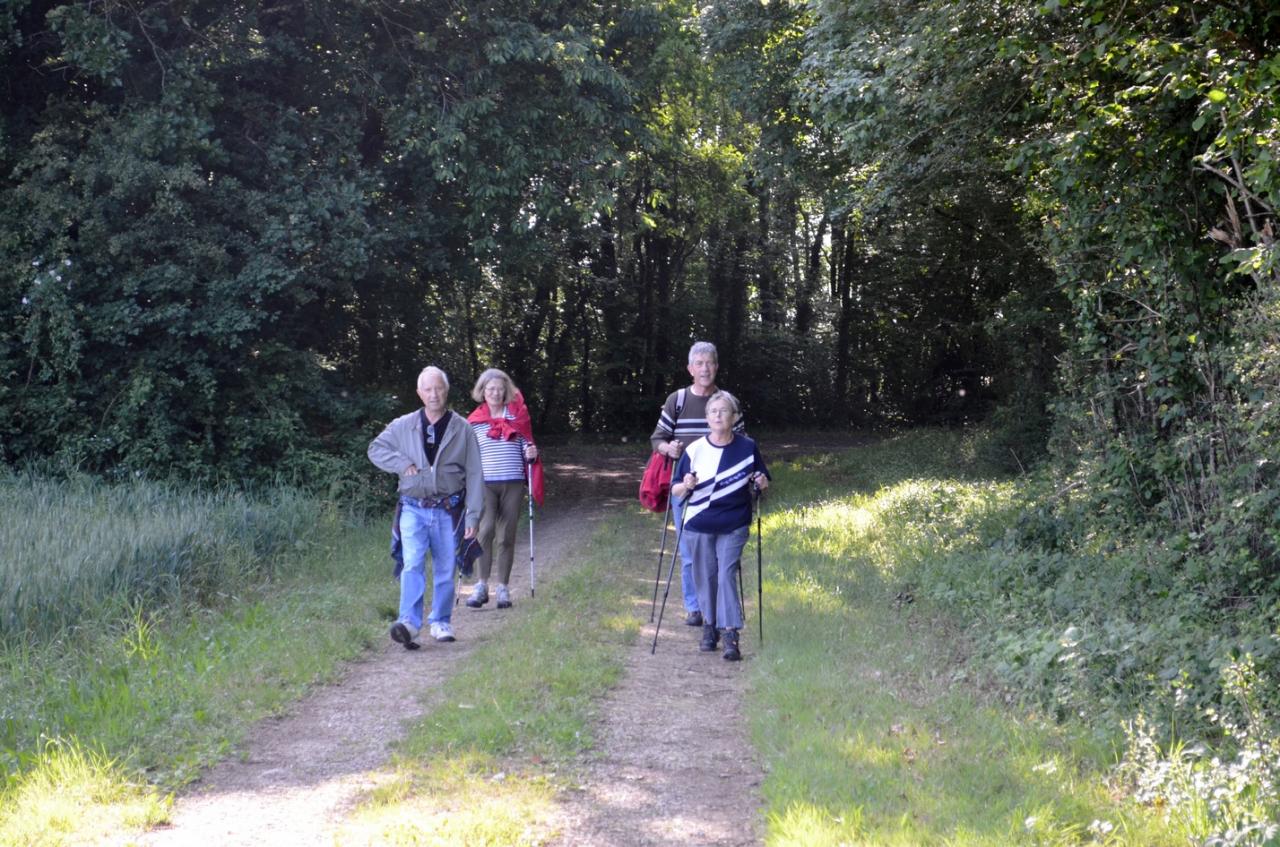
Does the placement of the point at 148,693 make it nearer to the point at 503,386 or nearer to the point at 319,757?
the point at 319,757

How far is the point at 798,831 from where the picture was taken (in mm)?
4805

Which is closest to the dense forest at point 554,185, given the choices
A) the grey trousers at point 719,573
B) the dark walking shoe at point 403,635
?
the grey trousers at point 719,573

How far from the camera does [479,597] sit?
403 inches

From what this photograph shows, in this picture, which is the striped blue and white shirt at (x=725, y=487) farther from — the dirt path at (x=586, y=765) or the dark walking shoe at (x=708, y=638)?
the dirt path at (x=586, y=765)

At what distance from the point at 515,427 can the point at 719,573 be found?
9.05ft

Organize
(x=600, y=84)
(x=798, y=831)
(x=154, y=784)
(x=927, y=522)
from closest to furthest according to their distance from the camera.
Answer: (x=798, y=831) → (x=154, y=784) → (x=927, y=522) → (x=600, y=84)

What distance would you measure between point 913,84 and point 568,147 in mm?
7003

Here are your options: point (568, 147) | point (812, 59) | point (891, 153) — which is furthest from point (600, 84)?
point (891, 153)

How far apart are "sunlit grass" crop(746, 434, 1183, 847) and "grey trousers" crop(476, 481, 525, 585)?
2322 mm

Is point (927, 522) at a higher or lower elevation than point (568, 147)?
lower

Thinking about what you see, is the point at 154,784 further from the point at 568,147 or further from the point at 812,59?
the point at 568,147

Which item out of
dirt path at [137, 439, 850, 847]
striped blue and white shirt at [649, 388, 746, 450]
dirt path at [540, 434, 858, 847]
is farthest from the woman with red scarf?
dirt path at [540, 434, 858, 847]

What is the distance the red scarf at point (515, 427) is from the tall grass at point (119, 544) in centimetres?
259

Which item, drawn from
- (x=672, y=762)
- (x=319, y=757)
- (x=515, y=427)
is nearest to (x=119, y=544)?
(x=515, y=427)
